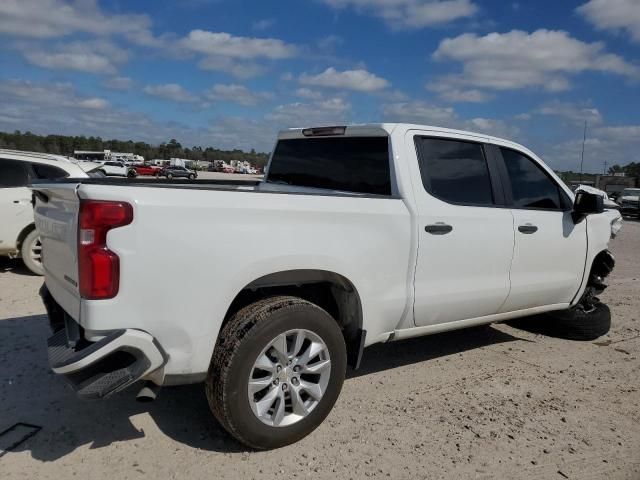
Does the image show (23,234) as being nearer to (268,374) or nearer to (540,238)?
(268,374)

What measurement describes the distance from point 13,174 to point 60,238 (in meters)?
5.33

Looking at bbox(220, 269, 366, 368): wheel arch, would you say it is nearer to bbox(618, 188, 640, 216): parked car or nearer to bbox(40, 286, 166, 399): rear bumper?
bbox(40, 286, 166, 399): rear bumper

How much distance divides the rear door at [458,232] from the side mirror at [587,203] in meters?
0.95

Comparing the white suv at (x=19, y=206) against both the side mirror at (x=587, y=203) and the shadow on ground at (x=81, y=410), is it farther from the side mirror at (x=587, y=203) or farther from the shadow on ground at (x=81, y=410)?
the side mirror at (x=587, y=203)

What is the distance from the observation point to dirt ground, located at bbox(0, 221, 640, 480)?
2.96m

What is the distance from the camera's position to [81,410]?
11.4ft

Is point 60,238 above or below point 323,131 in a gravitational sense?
below

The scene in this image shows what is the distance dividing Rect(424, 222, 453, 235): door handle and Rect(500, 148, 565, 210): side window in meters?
0.97

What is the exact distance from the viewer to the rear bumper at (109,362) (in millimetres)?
2486

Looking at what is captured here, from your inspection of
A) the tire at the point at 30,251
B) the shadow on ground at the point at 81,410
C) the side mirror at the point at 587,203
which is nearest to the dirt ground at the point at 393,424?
the shadow on ground at the point at 81,410

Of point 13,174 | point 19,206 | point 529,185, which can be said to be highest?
point 529,185

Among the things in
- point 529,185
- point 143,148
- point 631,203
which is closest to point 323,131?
point 529,185

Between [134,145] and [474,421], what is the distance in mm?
151608

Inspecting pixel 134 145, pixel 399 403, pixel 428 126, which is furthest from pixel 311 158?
pixel 134 145
